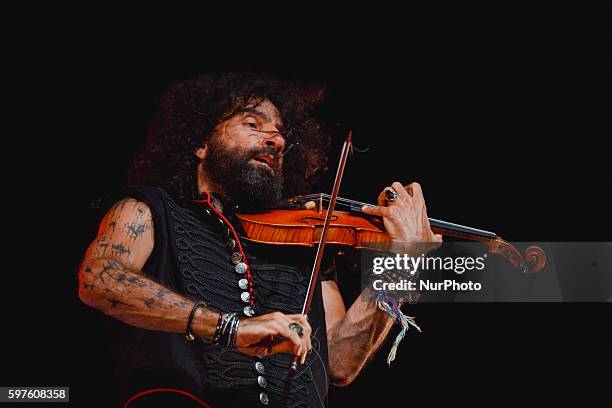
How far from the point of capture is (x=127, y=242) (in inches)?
94.1

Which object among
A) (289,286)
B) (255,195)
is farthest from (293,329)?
(255,195)

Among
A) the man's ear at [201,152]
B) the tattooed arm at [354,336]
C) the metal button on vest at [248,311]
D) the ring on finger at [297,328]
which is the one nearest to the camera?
the ring on finger at [297,328]

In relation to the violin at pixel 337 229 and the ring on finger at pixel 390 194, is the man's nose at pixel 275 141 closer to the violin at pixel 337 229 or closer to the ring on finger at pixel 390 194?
the violin at pixel 337 229

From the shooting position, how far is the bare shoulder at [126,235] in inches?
92.7

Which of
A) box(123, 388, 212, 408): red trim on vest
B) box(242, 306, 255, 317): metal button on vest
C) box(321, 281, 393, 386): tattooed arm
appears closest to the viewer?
box(123, 388, 212, 408): red trim on vest

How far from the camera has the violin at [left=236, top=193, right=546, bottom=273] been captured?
256cm

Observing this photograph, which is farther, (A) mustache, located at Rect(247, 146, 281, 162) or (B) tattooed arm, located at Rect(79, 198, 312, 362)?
(A) mustache, located at Rect(247, 146, 281, 162)

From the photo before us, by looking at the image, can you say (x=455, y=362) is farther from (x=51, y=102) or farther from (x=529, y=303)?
(x=51, y=102)

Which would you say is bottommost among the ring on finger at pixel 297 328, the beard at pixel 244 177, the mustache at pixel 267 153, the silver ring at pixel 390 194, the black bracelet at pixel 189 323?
the ring on finger at pixel 297 328

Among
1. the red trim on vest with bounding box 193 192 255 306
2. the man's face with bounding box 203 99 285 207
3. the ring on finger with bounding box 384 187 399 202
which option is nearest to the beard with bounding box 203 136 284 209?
the man's face with bounding box 203 99 285 207

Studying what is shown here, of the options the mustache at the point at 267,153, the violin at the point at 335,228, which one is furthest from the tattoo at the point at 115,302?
the mustache at the point at 267,153

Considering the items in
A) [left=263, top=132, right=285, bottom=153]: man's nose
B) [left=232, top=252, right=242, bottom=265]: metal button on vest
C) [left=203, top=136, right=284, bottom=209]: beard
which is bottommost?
[left=232, top=252, right=242, bottom=265]: metal button on vest

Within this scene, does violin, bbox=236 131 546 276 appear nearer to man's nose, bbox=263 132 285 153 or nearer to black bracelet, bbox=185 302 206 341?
man's nose, bbox=263 132 285 153

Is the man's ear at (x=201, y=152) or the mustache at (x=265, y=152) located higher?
the man's ear at (x=201, y=152)
